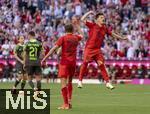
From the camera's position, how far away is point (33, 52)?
2512 centimetres

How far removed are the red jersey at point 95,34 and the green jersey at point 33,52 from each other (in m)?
1.68

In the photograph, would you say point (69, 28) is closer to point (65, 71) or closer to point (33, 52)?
point (65, 71)

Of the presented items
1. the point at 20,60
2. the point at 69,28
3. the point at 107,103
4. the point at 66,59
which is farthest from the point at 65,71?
the point at 20,60

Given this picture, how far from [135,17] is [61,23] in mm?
4196

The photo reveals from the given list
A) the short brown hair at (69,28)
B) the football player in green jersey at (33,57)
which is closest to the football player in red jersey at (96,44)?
the football player in green jersey at (33,57)

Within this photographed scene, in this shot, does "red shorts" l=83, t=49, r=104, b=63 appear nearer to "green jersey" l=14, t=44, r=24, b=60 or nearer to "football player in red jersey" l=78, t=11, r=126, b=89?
"football player in red jersey" l=78, t=11, r=126, b=89

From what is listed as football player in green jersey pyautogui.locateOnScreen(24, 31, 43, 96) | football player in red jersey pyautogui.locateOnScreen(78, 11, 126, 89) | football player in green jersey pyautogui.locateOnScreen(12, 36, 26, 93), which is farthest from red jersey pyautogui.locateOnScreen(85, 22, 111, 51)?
football player in green jersey pyautogui.locateOnScreen(12, 36, 26, 93)

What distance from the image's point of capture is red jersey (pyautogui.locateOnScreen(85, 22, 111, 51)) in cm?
2491

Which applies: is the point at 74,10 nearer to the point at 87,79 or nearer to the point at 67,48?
the point at 87,79

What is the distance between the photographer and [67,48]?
2112 cm

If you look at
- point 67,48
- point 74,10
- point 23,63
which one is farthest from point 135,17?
point 67,48

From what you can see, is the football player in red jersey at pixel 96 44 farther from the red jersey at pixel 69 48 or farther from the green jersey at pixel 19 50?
the red jersey at pixel 69 48

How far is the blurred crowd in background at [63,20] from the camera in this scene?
4153cm

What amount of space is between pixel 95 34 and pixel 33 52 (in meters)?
2.08
